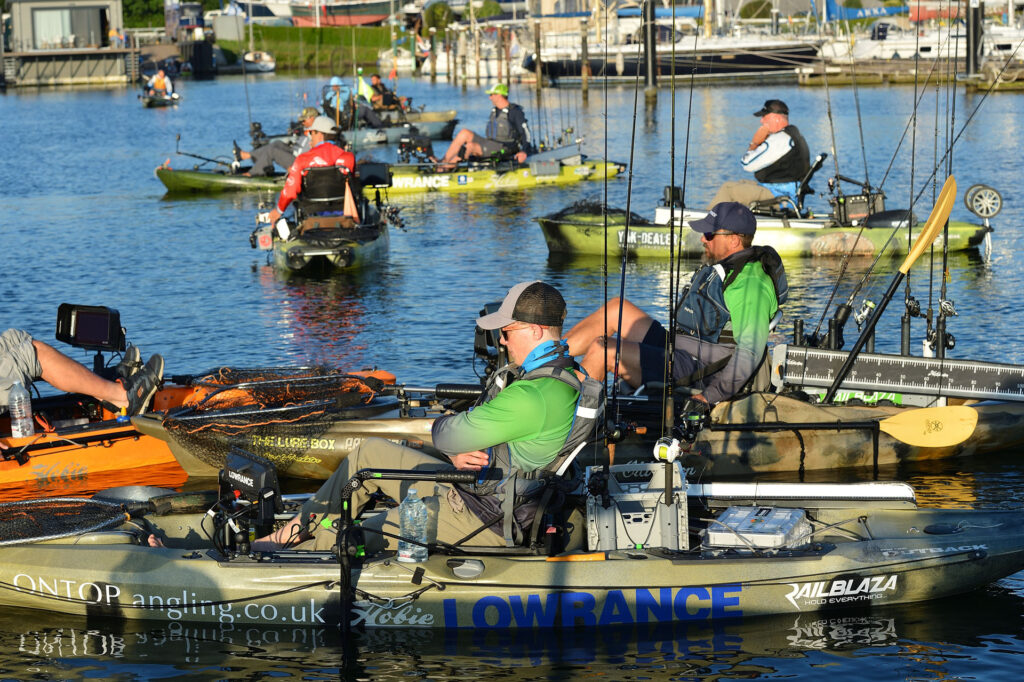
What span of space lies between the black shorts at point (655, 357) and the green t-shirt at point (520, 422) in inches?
117

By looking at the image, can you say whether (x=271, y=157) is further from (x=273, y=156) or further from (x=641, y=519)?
(x=641, y=519)

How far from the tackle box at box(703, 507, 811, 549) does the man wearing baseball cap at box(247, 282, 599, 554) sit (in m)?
1.07

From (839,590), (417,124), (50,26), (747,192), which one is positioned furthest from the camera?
→ (50,26)

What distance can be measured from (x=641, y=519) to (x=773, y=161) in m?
9.98

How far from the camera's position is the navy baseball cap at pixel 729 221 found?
9.16 m

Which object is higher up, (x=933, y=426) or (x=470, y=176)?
(x=470, y=176)

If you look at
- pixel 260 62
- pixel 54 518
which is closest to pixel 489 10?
pixel 260 62

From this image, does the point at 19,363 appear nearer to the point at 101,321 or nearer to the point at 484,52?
the point at 101,321

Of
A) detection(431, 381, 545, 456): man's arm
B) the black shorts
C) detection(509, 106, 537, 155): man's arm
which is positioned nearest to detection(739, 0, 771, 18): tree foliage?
detection(509, 106, 537, 155): man's arm

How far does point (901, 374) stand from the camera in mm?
9445

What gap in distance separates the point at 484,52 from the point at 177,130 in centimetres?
2762

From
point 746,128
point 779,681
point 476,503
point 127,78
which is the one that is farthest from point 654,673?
point 127,78

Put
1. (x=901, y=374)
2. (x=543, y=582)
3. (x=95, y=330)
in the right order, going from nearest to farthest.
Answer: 1. (x=543, y=582)
2. (x=901, y=374)
3. (x=95, y=330)

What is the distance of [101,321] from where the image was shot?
411 inches
